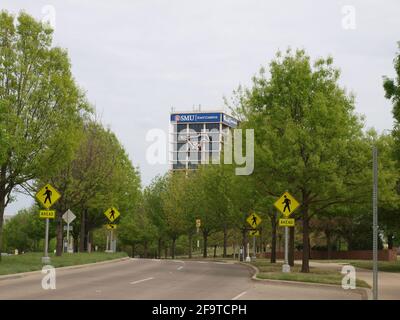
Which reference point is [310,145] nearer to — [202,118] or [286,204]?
[286,204]

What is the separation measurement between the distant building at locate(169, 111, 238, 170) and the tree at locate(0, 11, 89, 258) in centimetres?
14135

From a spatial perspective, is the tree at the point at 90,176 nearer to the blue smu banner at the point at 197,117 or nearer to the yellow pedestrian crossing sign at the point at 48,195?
the yellow pedestrian crossing sign at the point at 48,195

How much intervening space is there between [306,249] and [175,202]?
43.7 meters

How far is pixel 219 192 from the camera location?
182ft

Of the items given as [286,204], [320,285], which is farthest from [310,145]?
[320,285]

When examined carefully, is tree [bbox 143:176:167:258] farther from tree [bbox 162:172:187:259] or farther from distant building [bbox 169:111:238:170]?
distant building [bbox 169:111:238:170]

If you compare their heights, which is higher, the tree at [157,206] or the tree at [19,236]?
the tree at [157,206]

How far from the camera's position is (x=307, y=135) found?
29.0 m

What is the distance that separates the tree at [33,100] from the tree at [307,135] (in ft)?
32.5

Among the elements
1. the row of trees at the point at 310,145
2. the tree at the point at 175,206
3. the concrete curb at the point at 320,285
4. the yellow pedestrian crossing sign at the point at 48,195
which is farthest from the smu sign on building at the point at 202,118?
the concrete curb at the point at 320,285

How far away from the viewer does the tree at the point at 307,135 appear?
2895cm

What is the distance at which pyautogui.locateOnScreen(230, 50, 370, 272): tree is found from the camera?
2895 centimetres

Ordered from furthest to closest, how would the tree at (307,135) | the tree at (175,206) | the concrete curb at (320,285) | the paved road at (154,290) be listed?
the tree at (175,206), the tree at (307,135), the concrete curb at (320,285), the paved road at (154,290)

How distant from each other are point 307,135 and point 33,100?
13.7 meters
